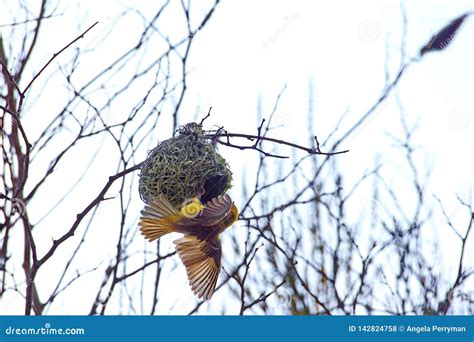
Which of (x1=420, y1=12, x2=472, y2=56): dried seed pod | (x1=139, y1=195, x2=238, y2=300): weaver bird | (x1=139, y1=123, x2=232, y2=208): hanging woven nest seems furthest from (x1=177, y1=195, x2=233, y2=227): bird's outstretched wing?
(x1=420, y1=12, x2=472, y2=56): dried seed pod

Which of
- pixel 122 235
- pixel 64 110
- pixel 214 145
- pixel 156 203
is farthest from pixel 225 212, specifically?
pixel 64 110

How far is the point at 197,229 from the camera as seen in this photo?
3115 mm

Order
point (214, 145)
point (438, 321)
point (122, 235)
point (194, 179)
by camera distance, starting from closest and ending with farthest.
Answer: point (194, 179)
point (214, 145)
point (122, 235)
point (438, 321)

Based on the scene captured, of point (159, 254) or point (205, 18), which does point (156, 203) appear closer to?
point (159, 254)

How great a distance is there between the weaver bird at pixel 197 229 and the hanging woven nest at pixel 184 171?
107 millimetres

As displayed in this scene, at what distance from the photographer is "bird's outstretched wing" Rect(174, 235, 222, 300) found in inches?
124

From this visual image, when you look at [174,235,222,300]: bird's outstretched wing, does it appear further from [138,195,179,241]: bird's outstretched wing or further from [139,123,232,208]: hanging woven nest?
[139,123,232,208]: hanging woven nest

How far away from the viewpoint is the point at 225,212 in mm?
3051

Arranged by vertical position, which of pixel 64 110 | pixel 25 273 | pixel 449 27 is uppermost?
pixel 64 110

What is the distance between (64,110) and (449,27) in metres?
2.11

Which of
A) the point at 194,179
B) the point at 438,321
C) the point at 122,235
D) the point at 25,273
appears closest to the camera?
the point at 194,179

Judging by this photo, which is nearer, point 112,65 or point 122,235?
point 122,235

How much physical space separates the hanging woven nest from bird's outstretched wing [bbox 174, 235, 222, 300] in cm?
20

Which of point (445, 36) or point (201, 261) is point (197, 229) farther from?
point (445, 36)
